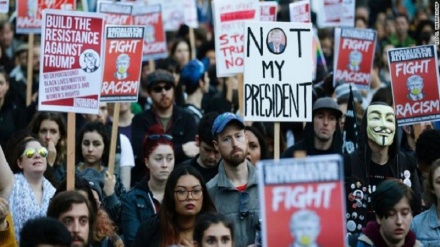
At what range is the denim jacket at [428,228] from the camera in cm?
1091

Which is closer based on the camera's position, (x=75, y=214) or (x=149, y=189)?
(x=75, y=214)

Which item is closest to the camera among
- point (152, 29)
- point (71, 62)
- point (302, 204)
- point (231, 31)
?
point (302, 204)

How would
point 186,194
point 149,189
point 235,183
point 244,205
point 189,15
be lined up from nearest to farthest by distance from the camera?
point 186,194 → point 244,205 → point 235,183 → point 149,189 → point 189,15

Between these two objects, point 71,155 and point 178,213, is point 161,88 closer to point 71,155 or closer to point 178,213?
point 71,155

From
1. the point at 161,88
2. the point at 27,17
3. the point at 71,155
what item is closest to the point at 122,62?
the point at 161,88

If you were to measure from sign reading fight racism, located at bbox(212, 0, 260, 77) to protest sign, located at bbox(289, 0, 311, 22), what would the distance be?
3.64ft

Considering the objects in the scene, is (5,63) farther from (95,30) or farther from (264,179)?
(264,179)

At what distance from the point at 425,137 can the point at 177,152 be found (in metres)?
3.13

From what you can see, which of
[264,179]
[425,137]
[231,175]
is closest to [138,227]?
[231,175]

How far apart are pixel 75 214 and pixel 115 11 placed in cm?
793

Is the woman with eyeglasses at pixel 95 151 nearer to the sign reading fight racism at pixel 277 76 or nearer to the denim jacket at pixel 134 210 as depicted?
the denim jacket at pixel 134 210

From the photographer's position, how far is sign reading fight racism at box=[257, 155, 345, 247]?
8.34 meters

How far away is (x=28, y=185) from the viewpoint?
11.9 m

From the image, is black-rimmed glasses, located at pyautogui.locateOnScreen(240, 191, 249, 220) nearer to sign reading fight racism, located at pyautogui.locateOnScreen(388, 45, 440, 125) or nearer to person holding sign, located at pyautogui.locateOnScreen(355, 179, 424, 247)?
person holding sign, located at pyautogui.locateOnScreen(355, 179, 424, 247)
